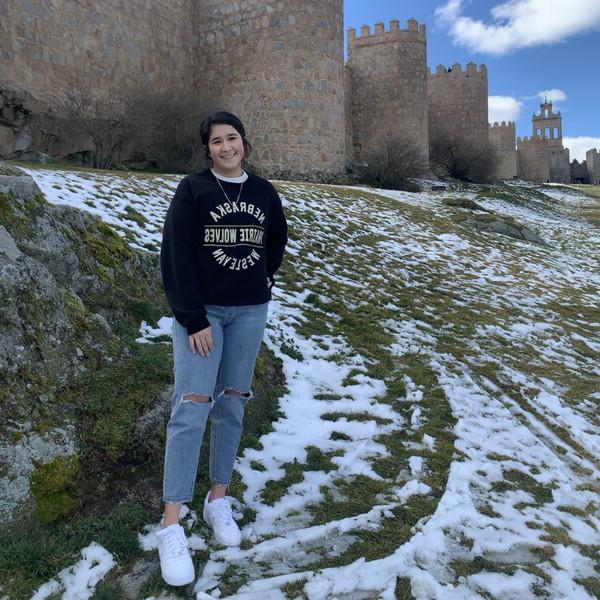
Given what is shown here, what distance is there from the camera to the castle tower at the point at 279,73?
744 inches

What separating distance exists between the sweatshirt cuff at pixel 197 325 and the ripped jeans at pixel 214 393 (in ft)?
0.21

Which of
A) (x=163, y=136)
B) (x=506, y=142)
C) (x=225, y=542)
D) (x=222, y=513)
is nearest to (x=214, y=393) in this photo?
(x=222, y=513)

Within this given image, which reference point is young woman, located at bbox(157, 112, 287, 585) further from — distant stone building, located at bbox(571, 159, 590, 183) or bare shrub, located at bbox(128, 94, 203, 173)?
distant stone building, located at bbox(571, 159, 590, 183)

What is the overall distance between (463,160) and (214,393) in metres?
27.4

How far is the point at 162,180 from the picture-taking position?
9.30 meters

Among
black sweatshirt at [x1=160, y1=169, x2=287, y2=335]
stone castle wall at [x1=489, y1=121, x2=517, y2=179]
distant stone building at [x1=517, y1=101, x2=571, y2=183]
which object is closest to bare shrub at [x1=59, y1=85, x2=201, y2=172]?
black sweatshirt at [x1=160, y1=169, x2=287, y2=335]

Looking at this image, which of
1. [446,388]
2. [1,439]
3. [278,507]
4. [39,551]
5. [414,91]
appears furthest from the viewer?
[414,91]

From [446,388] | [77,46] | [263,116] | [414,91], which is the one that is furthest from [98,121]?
[414,91]

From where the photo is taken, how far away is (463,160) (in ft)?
90.6

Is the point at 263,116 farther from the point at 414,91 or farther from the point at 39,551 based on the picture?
the point at 39,551

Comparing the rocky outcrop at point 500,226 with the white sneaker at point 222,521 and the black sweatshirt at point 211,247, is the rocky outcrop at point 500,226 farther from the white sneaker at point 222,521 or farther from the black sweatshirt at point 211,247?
the white sneaker at point 222,521

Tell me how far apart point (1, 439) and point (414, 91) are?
27.9m

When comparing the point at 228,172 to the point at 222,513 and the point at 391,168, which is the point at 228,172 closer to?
the point at 222,513

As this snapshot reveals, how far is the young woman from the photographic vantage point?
7.77 feet
